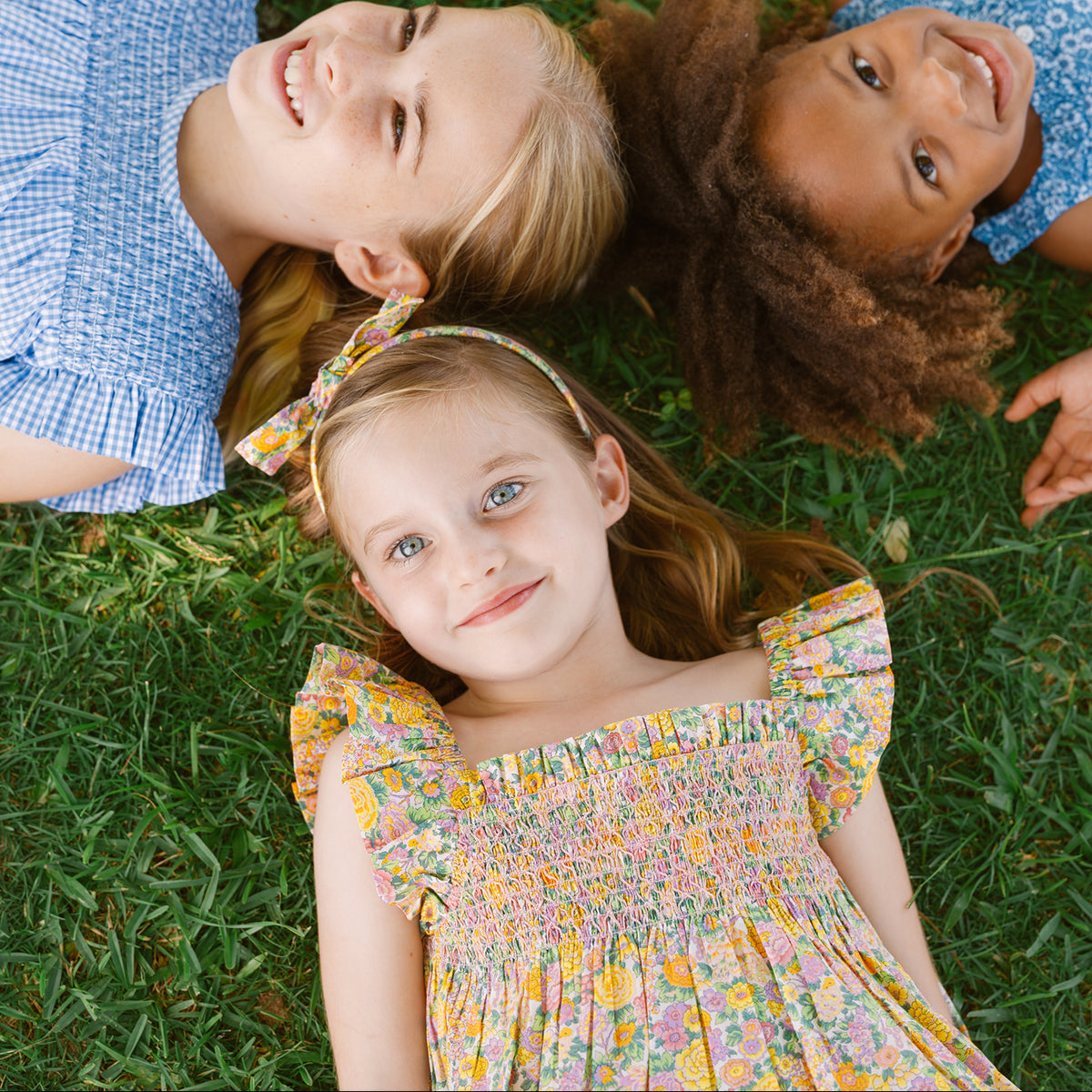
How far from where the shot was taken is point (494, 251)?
260 cm

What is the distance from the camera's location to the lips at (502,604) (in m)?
2.12

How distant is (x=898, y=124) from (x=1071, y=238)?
0.84 m

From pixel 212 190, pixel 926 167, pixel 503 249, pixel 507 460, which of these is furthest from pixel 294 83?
pixel 926 167

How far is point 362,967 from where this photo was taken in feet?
6.94

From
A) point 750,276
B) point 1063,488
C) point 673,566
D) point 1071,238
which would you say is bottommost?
point 673,566

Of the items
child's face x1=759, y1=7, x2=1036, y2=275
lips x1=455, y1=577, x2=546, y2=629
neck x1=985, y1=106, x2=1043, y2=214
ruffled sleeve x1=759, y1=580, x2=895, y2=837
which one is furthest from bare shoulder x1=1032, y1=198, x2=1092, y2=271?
lips x1=455, y1=577, x2=546, y2=629

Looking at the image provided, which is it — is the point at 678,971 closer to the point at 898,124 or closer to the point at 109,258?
the point at 898,124

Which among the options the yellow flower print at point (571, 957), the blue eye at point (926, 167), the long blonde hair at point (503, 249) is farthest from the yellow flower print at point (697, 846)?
the blue eye at point (926, 167)

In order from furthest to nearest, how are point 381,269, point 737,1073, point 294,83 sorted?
point 381,269 < point 294,83 < point 737,1073

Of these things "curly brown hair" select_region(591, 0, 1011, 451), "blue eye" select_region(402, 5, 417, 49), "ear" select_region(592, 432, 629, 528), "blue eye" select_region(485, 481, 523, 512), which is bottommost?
"ear" select_region(592, 432, 629, 528)

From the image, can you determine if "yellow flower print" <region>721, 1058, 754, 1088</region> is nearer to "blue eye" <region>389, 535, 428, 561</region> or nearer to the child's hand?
"blue eye" <region>389, 535, 428, 561</region>

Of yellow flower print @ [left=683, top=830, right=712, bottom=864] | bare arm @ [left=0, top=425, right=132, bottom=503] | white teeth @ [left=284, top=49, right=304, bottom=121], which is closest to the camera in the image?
yellow flower print @ [left=683, top=830, right=712, bottom=864]

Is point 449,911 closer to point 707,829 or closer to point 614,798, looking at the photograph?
point 614,798

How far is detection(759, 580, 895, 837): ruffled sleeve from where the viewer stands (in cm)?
230
